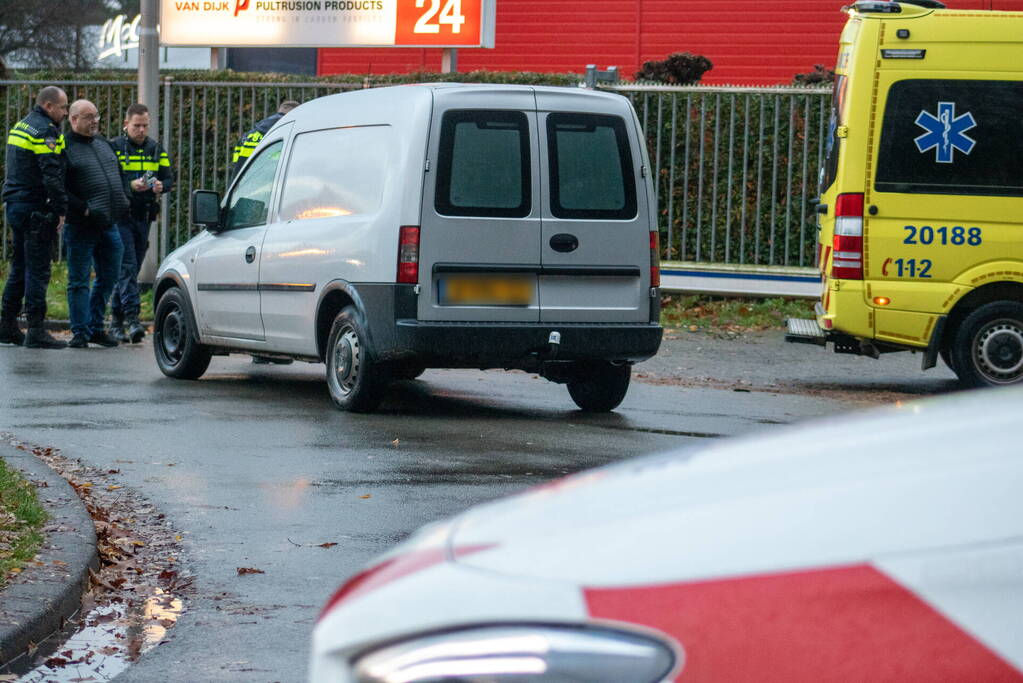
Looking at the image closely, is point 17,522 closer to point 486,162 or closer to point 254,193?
point 486,162

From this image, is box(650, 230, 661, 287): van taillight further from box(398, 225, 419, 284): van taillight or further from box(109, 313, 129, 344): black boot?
box(109, 313, 129, 344): black boot

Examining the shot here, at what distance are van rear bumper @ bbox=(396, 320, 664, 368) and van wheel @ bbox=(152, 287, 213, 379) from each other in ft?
8.65

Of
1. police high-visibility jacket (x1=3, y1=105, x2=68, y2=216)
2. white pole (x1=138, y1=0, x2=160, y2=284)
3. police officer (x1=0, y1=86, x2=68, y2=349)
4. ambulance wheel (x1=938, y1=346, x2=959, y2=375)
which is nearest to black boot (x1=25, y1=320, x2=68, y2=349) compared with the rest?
police officer (x1=0, y1=86, x2=68, y2=349)

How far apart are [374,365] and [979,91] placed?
174 inches

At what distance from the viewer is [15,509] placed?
19.9 feet

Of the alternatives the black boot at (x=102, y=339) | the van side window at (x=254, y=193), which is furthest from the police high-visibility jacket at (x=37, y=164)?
the van side window at (x=254, y=193)

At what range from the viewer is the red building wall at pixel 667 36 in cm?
2448

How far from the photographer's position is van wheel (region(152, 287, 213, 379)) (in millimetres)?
11328

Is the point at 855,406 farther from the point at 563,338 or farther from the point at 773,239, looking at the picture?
the point at 773,239

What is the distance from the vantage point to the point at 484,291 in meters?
9.16

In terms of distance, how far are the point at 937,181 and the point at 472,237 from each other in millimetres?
3409

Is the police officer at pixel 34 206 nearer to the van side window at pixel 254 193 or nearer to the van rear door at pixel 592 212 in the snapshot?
the van side window at pixel 254 193

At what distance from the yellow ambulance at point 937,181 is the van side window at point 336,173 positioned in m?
3.26

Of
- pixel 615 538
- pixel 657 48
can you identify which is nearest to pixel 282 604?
pixel 615 538
